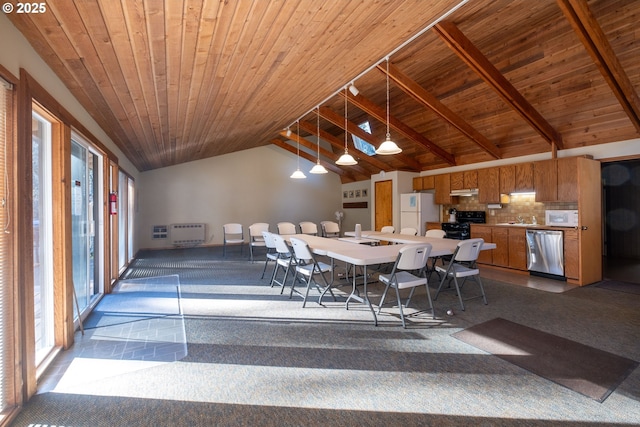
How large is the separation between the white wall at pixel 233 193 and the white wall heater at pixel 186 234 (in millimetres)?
193

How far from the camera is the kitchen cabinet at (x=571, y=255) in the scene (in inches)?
188

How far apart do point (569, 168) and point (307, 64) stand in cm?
461

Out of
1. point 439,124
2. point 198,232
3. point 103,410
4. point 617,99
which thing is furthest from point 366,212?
point 103,410

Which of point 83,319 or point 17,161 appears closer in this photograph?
point 17,161

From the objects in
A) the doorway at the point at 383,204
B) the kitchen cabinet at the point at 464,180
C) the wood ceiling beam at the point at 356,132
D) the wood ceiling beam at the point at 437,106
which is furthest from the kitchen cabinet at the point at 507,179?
the wood ceiling beam at the point at 356,132

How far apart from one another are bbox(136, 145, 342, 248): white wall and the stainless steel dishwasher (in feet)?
22.9

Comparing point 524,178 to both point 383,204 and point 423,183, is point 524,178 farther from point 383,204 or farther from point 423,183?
point 383,204

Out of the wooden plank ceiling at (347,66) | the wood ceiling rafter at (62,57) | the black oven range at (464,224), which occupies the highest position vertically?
the wooden plank ceiling at (347,66)

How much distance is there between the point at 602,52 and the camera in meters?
3.39

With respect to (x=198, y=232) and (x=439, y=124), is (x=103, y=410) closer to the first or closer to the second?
(x=439, y=124)

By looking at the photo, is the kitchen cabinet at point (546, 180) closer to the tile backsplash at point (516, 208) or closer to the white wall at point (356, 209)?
the tile backsplash at point (516, 208)

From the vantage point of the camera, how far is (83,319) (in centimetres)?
327

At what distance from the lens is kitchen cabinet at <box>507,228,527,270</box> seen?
5.48 metres

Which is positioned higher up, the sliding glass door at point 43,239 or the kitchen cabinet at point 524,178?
the kitchen cabinet at point 524,178
